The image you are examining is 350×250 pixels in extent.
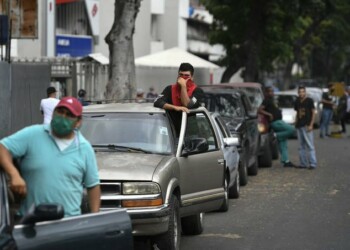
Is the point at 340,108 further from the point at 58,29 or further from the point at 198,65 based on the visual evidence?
the point at 58,29

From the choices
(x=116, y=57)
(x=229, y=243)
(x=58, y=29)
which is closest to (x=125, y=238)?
(x=229, y=243)

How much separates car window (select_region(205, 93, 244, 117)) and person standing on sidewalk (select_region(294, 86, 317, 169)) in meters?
2.13

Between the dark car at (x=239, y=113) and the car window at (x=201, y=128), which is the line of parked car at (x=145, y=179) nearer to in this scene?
the car window at (x=201, y=128)

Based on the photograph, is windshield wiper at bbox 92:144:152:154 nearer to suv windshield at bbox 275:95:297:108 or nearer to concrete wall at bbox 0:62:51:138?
concrete wall at bbox 0:62:51:138

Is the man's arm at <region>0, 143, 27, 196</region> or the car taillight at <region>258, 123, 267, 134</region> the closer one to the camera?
Answer: the man's arm at <region>0, 143, 27, 196</region>

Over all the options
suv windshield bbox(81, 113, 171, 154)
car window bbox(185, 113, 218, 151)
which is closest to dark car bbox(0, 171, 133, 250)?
suv windshield bbox(81, 113, 171, 154)

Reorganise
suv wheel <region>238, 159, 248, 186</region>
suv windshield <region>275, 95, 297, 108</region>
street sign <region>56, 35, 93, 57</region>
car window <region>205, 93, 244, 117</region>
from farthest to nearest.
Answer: street sign <region>56, 35, 93, 57</region> → suv windshield <region>275, 95, 297, 108</region> → car window <region>205, 93, 244, 117</region> → suv wheel <region>238, 159, 248, 186</region>

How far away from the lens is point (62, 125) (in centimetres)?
538

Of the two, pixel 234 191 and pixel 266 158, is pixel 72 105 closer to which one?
pixel 234 191

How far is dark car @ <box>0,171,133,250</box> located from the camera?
15.3 ft

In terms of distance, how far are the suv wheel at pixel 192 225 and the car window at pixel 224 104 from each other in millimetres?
6159

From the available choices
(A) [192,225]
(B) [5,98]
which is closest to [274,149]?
(B) [5,98]

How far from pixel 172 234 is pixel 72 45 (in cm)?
2643

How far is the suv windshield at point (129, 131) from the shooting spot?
868 centimetres
